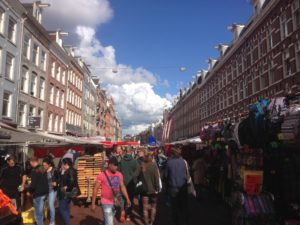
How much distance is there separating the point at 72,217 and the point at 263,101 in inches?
230

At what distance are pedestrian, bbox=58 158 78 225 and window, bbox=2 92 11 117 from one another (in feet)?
58.2

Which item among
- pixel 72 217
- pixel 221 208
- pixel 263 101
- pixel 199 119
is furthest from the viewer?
pixel 199 119

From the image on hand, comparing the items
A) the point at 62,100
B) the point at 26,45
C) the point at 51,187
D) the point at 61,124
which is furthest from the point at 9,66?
the point at 51,187

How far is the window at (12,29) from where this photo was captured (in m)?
23.9

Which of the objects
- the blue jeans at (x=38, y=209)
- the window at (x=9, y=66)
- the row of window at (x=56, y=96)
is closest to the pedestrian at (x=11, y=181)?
the blue jeans at (x=38, y=209)

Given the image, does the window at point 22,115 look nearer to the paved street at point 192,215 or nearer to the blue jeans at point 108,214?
the paved street at point 192,215

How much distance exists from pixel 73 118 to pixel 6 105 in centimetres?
2074

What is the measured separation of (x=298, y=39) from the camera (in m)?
19.8

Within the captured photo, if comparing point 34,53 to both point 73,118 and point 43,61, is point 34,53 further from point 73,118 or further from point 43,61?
point 73,118

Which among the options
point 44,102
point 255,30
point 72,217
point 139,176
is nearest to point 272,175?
point 139,176

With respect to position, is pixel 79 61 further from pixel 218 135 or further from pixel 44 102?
pixel 218 135

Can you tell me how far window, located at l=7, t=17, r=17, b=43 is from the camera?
23.9m

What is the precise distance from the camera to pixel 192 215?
9188 mm

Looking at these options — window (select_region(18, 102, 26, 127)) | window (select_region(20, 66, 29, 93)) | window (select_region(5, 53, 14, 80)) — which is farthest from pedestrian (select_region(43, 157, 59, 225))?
window (select_region(20, 66, 29, 93))
